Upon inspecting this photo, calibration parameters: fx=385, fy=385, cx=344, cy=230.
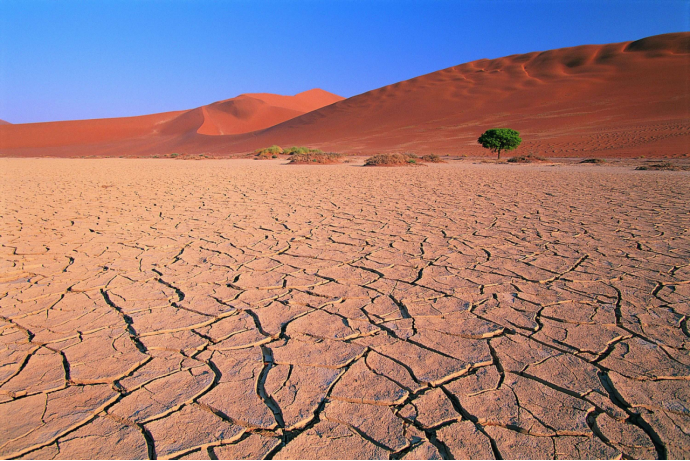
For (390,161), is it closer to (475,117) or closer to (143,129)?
(475,117)

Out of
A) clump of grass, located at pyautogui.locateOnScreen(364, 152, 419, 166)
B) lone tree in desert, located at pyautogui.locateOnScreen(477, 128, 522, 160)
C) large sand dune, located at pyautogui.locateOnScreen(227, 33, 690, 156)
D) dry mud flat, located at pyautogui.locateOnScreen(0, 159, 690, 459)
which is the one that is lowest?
dry mud flat, located at pyautogui.locateOnScreen(0, 159, 690, 459)

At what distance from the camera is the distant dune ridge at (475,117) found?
25359mm

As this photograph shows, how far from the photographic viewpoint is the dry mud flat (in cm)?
138

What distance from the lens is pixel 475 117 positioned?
38125 mm

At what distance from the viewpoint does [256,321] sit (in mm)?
2223

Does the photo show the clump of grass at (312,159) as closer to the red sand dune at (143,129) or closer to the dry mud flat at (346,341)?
the dry mud flat at (346,341)

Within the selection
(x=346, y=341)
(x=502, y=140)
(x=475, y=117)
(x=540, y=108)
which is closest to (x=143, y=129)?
(x=475, y=117)

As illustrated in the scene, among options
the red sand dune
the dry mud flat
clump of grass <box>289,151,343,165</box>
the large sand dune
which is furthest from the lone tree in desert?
the red sand dune

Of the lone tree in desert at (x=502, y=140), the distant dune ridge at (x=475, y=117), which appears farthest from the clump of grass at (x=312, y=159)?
the distant dune ridge at (x=475, y=117)

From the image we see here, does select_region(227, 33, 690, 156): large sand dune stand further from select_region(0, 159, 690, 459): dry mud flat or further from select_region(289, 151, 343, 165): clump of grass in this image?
select_region(0, 159, 690, 459): dry mud flat

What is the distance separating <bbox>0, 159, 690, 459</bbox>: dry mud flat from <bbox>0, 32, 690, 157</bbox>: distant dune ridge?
60.2ft

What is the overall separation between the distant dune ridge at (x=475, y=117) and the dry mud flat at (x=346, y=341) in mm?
18351

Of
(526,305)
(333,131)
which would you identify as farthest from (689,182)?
(333,131)

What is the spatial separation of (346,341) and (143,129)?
230 feet
